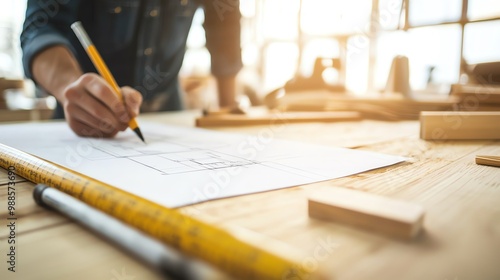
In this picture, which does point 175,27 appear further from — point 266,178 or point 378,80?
point 378,80

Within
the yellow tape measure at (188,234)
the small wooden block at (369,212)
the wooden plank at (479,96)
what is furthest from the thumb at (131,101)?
the wooden plank at (479,96)

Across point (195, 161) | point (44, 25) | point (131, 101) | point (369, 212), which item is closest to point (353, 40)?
point (44, 25)

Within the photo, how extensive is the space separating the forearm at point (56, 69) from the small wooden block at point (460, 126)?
0.83m

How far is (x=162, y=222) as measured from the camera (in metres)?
0.23

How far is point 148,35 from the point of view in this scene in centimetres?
148

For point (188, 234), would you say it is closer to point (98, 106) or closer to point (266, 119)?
point (98, 106)

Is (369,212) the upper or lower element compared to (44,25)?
lower

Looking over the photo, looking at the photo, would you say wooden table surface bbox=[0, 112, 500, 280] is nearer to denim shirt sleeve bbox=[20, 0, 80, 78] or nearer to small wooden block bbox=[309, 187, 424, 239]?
small wooden block bbox=[309, 187, 424, 239]

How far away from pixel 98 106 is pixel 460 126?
2.33 ft

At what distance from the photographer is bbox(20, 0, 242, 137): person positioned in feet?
2.32

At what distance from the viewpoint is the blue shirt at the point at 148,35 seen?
1.30m

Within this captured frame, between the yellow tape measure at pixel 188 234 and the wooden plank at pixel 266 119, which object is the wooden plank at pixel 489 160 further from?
the wooden plank at pixel 266 119

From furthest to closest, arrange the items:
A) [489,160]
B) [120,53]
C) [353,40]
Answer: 1. [353,40]
2. [120,53]
3. [489,160]

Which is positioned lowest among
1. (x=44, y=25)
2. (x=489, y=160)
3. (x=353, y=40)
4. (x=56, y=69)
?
(x=489, y=160)
